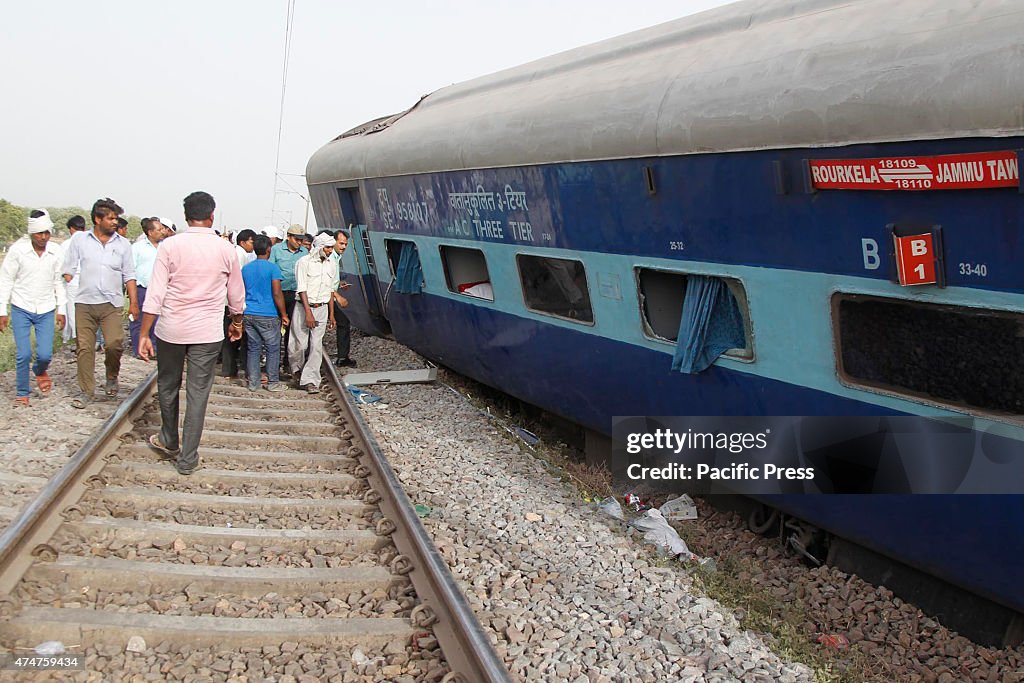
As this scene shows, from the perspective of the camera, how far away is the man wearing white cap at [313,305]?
882cm

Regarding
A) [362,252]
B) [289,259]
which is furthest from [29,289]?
[362,252]

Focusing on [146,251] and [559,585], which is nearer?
[559,585]

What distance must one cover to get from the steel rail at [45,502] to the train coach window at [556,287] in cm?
316

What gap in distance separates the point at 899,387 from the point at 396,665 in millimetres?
2483

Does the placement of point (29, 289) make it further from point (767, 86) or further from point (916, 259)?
point (916, 259)

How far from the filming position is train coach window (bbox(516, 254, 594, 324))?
6500 millimetres

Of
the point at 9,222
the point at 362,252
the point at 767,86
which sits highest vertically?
the point at 9,222

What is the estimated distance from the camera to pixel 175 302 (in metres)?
5.61

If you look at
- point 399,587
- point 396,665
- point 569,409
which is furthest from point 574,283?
point 396,665

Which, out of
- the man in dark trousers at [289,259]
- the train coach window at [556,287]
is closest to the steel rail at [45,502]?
the train coach window at [556,287]

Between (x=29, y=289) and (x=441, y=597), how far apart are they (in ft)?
17.6

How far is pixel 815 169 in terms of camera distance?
13.7 ft

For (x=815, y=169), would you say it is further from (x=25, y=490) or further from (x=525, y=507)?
(x=25, y=490)

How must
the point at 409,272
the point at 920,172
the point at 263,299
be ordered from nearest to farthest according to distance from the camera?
the point at 920,172, the point at 263,299, the point at 409,272
